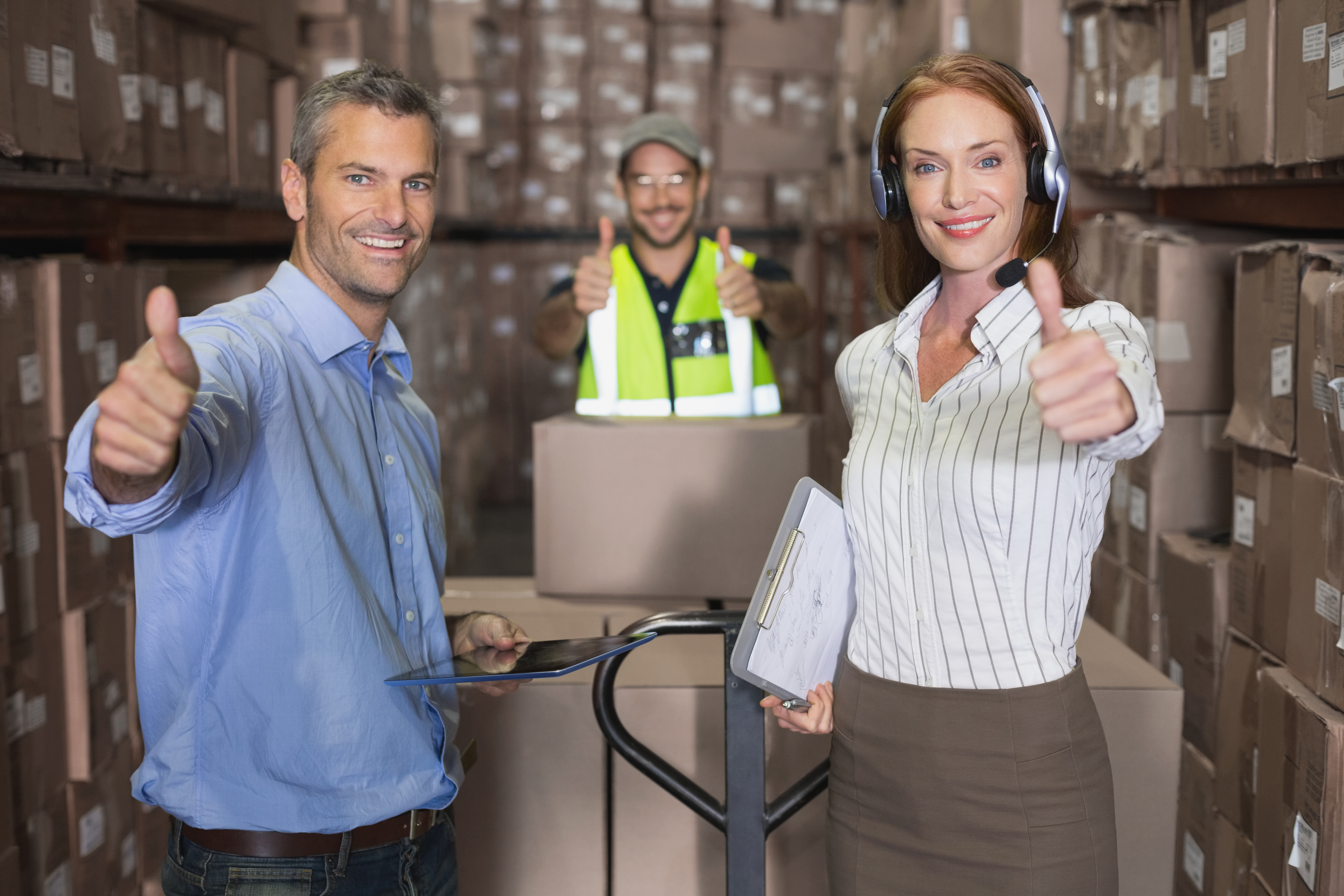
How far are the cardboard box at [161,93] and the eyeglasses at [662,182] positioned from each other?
3.92ft

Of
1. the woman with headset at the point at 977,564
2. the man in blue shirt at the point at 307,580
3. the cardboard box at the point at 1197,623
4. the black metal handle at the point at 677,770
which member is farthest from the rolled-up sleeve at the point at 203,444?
the cardboard box at the point at 1197,623

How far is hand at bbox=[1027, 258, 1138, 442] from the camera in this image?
1037 millimetres

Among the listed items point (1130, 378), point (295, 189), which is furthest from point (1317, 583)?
point (295, 189)

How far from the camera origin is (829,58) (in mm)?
6426

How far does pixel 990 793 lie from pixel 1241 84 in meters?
1.60

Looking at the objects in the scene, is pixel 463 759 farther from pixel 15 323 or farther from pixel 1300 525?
pixel 1300 525

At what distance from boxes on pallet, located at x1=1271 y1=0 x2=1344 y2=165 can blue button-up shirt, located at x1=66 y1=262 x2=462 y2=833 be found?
166 centimetres

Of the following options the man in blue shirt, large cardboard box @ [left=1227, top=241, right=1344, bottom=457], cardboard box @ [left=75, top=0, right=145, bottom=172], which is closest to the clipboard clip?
the man in blue shirt

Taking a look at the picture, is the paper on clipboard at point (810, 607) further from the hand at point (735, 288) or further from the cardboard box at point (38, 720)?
the cardboard box at point (38, 720)

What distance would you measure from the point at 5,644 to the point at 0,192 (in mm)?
831

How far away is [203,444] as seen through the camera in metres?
Answer: 1.19

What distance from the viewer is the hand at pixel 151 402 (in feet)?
3.36

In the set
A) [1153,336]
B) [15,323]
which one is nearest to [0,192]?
[15,323]

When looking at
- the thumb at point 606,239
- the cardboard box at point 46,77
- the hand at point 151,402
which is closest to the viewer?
the hand at point 151,402
